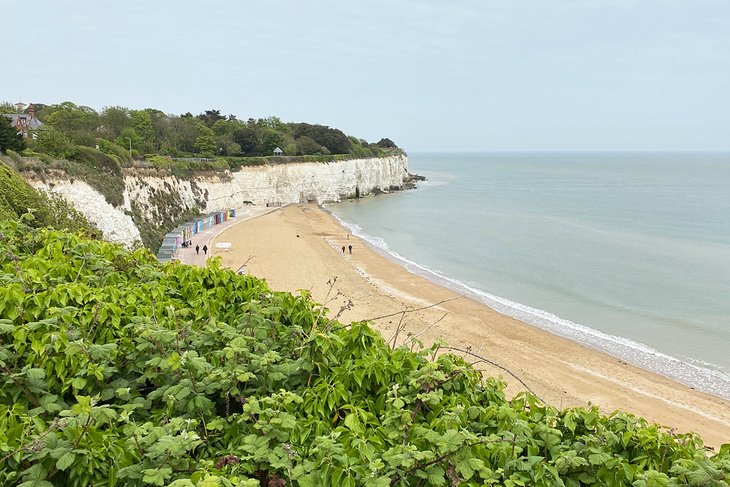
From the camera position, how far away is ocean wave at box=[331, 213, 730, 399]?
17.9m

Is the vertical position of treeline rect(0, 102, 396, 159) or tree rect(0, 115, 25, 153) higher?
treeline rect(0, 102, 396, 159)

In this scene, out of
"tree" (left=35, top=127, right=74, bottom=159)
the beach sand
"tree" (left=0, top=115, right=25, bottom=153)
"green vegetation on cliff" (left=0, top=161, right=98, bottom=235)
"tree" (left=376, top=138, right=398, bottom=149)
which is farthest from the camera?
"tree" (left=376, top=138, right=398, bottom=149)

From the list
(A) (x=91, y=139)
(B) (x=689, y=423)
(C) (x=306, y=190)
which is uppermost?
(A) (x=91, y=139)

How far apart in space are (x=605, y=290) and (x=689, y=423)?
15.0 meters

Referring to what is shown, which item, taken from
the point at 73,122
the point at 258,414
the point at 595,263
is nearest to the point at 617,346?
the point at 595,263

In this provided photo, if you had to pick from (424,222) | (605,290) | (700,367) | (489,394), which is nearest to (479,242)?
(424,222)

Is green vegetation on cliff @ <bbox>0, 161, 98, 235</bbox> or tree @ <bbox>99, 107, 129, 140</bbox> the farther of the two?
tree @ <bbox>99, 107, 129, 140</bbox>

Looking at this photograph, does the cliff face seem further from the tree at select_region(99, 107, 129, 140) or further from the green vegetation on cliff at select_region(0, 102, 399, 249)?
the tree at select_region(99, 107, 129, 140)

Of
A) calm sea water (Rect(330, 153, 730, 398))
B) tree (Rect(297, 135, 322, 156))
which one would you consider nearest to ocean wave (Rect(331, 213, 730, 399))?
calm sea water (Rect(330, 153, 730, 398))

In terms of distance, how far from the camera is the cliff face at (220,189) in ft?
88.6

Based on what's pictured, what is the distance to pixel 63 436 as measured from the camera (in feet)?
10.2

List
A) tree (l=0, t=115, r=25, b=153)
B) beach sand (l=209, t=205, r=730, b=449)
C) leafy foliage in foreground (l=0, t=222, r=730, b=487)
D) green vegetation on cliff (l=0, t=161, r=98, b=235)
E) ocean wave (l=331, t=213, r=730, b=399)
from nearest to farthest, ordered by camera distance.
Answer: leafy foliage in foreground (l=0, t=222, r=730, b=487) < green vegetation on cliff (l=0, t=161, r=98, b=235) < beach sand (l=209, t=205, r=730, b=449) < ocean wave (l=331, t=213, r=730, b=399) < tree (l=0, t=115, r=25, b=153)

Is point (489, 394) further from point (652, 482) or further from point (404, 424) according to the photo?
point (652, 482)

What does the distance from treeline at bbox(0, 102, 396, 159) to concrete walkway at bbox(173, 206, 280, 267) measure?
29.7ft
